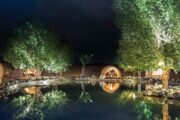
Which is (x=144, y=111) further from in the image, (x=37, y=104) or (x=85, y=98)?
(x=85, y=98)

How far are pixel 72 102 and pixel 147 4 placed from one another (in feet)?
48.9

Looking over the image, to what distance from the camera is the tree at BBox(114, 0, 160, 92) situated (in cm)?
6331

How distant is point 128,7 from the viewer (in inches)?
2542

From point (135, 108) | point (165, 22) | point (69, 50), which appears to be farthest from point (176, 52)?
point (69, 50)

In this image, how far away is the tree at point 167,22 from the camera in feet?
203

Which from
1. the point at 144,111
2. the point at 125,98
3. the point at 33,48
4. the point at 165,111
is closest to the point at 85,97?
the point at 125,98

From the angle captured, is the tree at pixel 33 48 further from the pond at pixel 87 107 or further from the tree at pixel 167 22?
the tree at pixel 167 22

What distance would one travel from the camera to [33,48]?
10419 cm

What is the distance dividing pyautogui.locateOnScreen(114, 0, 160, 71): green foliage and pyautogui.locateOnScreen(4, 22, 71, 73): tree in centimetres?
3944

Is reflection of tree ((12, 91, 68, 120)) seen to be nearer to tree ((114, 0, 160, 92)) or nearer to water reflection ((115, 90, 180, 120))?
water reflection ((115, 90, 180, 120))

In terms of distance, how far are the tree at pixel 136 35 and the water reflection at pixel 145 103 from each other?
14.0 ft

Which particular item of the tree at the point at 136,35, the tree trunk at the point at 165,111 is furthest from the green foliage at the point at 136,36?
the tree trunk at the point at 165,111

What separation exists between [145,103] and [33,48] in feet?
170

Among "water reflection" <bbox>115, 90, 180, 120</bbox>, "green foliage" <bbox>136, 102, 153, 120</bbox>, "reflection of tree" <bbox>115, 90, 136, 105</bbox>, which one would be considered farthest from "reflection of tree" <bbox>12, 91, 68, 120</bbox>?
"green foliage" <bbox>136, 102, 153, 120</bbox>
